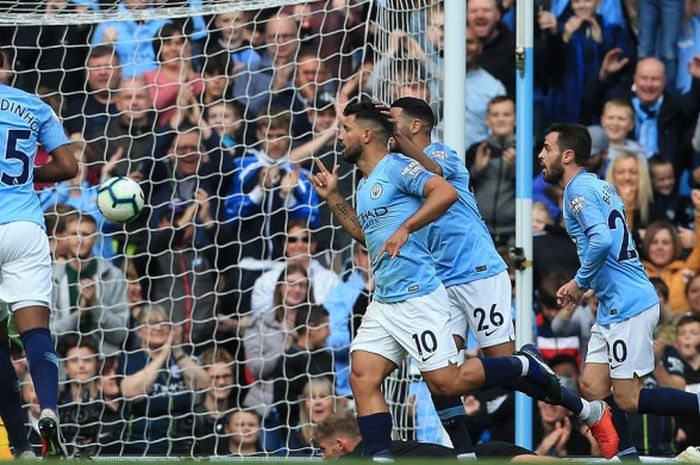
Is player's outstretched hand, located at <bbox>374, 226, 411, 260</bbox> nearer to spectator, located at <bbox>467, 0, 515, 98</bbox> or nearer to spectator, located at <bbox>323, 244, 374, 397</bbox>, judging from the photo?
spectator, located at <bbox>323, 244, 374, 397</bbox>

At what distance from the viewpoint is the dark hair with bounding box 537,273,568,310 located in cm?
1070

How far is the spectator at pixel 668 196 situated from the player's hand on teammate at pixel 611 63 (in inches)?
29.3

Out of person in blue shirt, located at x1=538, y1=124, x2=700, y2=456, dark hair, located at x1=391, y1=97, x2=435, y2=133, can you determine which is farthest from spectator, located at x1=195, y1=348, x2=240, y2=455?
person in blue shirt, located at x1=538, y1=124, x2=700, y2=456

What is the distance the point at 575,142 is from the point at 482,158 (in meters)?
2.57

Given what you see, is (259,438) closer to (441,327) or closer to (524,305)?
(524,305)

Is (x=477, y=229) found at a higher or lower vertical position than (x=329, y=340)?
higher

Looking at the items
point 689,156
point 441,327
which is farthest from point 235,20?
point 441,327

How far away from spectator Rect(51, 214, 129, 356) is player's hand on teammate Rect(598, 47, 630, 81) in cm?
395

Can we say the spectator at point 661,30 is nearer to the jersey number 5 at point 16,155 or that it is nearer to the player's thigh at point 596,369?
the player's thigh at point 596,369

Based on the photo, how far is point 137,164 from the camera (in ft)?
36.7

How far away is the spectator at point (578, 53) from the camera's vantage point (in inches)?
447

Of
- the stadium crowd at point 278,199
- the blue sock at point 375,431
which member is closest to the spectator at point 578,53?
the stadium crowd at point 278,199

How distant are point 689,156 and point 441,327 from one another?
4.51 metres

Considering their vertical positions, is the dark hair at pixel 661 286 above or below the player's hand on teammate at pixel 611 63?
below
